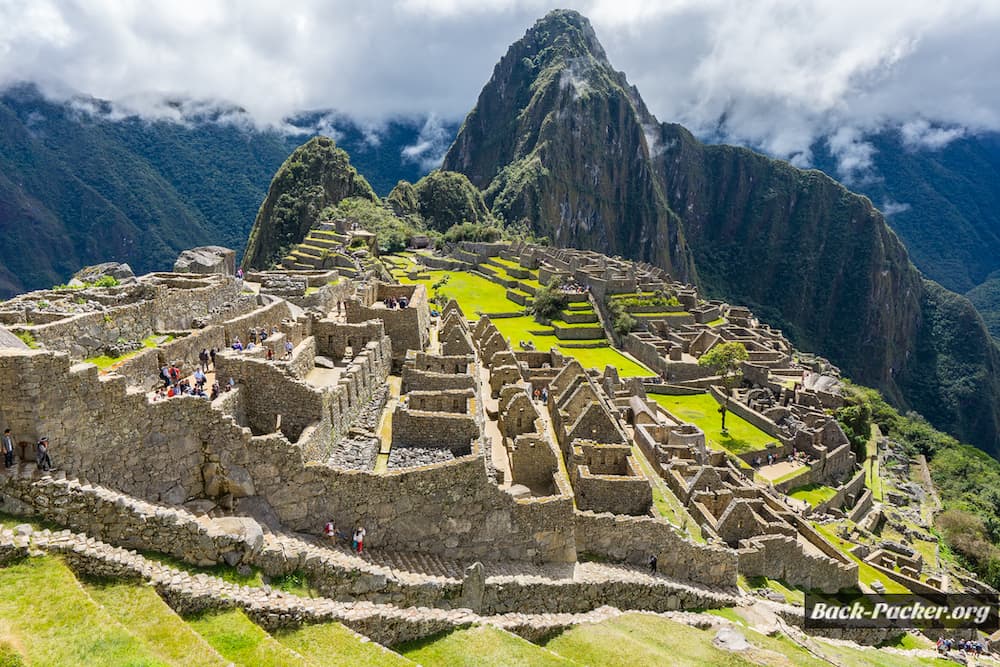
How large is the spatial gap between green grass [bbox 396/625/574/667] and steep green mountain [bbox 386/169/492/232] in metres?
157

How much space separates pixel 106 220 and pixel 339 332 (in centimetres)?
5999

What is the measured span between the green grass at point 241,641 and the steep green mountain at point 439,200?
15836 centimetres

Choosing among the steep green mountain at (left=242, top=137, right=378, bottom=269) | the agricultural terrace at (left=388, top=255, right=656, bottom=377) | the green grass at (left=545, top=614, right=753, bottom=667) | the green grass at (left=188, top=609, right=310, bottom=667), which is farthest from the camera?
the steep green mountain at (left=242, top=137, right=378, bottom=269)

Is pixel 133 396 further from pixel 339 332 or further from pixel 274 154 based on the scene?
pixel 274 154

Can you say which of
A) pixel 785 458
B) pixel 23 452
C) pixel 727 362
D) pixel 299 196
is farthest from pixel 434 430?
pixel 299 196

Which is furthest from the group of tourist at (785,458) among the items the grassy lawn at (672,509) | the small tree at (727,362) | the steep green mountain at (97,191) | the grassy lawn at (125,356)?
the steep green mountain at (97,191)

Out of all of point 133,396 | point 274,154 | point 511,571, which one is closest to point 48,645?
point 133,396

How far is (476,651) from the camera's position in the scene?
12242 mm

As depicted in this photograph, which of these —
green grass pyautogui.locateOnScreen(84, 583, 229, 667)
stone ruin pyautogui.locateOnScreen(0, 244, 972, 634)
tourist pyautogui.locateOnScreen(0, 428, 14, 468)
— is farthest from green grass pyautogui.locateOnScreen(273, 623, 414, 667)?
tourist pyautogui.locateOnScreen(0, 428, 14, 468)

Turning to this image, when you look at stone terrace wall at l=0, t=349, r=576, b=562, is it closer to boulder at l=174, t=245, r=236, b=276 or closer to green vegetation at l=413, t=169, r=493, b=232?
boulder at l=174, t=245, r=236, b=276

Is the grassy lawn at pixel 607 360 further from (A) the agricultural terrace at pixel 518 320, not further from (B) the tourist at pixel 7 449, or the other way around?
(B) the tourist at pixel 7 449

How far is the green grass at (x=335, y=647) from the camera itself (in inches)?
412

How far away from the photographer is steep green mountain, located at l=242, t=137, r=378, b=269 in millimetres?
125250

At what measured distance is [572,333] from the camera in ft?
233
